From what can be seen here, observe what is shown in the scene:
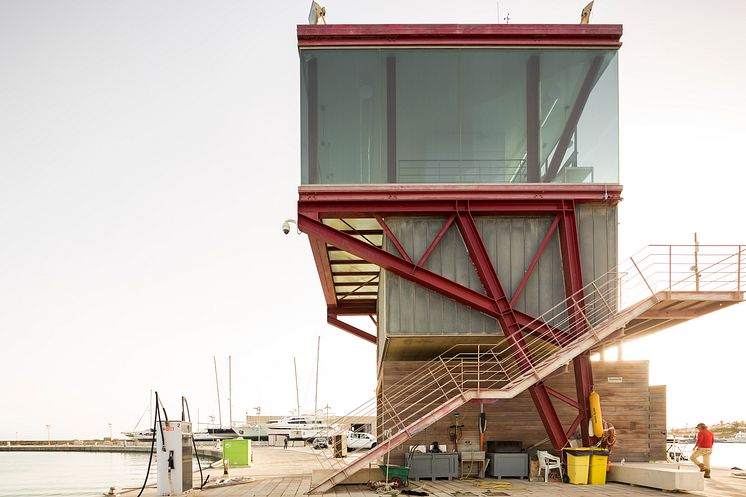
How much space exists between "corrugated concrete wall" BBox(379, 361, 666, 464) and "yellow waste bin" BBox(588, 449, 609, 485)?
113 inches

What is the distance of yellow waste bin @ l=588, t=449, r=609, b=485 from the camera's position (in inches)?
842

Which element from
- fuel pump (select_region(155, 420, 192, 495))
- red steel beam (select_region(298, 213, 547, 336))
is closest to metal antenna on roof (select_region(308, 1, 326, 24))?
red steel beam (select_region(298, 213, 547, 336))

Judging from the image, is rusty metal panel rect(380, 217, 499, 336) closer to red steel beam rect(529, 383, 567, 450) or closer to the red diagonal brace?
the red diagonal brace

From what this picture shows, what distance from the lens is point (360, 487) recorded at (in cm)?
2091

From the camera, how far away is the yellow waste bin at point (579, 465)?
21.3 metres

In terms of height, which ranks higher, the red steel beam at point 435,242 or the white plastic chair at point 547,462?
the red steel beam at point 435,242

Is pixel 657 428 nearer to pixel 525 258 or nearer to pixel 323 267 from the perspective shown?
pixel 525 258

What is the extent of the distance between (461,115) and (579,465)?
985 cm

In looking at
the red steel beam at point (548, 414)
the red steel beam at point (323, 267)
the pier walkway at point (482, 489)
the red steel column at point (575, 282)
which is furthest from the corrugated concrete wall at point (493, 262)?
the pier walkway at point (482, 489)

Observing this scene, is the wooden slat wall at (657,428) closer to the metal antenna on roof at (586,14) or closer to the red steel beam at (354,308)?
the metal antenna on roof at (586,14)

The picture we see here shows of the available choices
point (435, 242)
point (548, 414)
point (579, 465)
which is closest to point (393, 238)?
point (435, 242)

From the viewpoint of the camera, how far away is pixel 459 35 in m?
22.8

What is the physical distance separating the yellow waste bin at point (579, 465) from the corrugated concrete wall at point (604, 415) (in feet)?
9.17

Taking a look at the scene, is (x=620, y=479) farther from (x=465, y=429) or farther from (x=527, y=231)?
(x=527, y=231)
